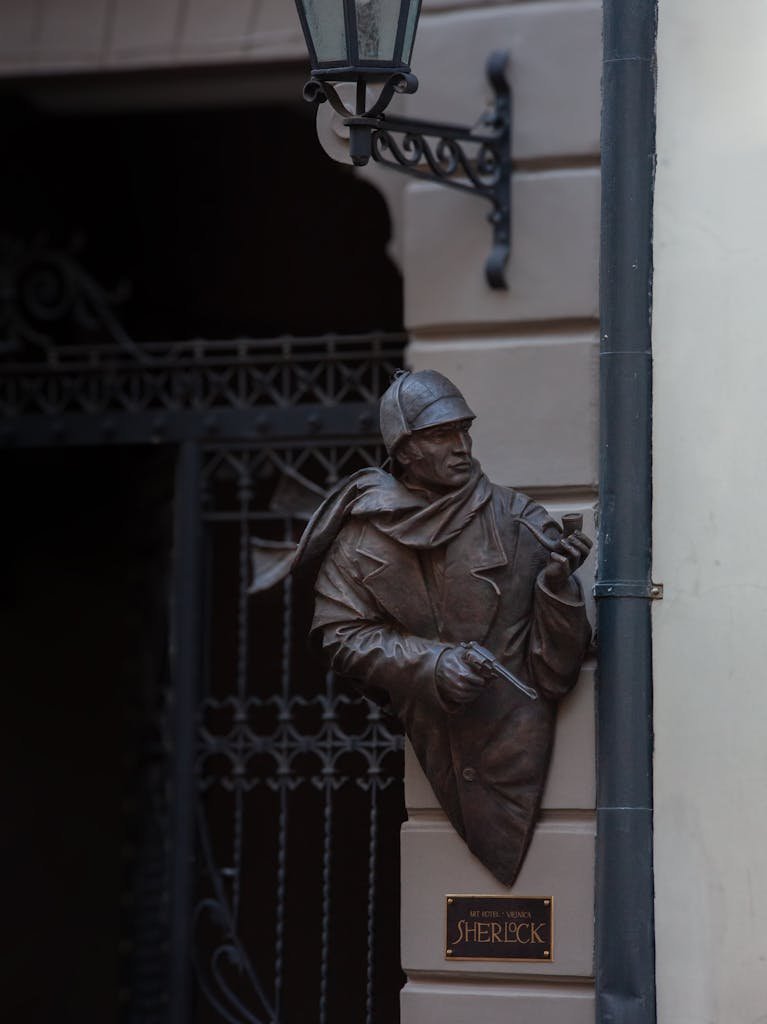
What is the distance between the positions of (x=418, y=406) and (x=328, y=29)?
3.22 feet

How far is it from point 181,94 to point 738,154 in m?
Result: 1.99

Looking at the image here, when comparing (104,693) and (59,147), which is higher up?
(59,147)

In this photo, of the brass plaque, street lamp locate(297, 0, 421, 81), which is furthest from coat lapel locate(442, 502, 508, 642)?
street lamp locate(297, 0, 421, 81)

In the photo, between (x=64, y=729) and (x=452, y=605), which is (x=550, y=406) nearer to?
(x=452, y=605)

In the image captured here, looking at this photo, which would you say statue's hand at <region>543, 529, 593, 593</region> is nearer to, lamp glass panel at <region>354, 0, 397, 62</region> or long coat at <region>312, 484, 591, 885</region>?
long coat at <region>312, 484, 591, 885</region>

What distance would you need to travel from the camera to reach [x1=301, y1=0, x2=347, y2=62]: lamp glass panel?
4.75 meters

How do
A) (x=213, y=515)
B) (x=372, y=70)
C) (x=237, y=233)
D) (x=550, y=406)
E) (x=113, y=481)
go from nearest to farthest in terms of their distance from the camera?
(x=372, y=70) → (x=550, y=406) → (x=213, y=515) → (x=113, y=481) → (x=237, y=233)

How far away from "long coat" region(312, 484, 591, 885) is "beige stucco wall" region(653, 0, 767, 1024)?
0.34 metres

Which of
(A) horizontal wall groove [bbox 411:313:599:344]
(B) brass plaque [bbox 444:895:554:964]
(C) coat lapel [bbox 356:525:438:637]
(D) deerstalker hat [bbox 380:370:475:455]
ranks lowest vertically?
(B) brass plaque [bbox 444:895:554:964]

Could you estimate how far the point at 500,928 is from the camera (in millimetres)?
5109

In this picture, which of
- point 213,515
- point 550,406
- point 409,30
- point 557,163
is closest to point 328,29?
point 409,30

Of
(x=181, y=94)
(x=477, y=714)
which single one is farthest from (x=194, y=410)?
(x=477, y=714)

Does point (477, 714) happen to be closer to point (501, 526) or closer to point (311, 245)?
point (501, 526)

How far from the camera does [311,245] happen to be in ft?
26.8
